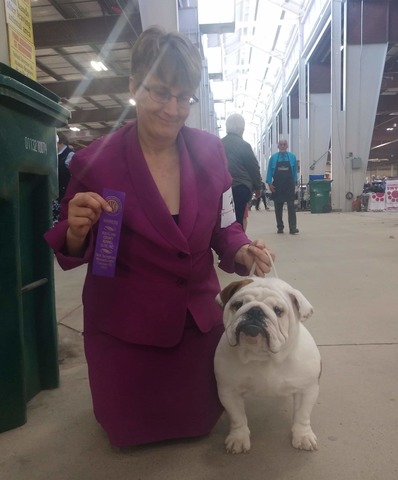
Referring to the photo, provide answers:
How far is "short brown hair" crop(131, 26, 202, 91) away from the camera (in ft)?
5.11

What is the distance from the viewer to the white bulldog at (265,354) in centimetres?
130

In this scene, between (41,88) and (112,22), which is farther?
(112,22)

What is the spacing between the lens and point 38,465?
1457 millimetres

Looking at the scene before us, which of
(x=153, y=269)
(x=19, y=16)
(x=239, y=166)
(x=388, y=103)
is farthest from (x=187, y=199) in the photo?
(x=388, y=103)

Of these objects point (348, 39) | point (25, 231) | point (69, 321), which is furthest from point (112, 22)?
point (25, 231)

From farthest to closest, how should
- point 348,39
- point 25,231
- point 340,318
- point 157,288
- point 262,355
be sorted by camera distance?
point 348,39, point 340,318, point 25,231, point 157,288, point 262,355

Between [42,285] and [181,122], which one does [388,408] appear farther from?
[42,285]

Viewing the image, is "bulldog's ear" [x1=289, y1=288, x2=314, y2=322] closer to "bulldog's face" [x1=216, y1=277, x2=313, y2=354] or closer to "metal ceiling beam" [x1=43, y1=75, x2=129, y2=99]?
"bulldog's face" [x1=216, y1=277, x2=313, y2=354]

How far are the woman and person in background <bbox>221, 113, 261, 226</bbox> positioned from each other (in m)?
3.10

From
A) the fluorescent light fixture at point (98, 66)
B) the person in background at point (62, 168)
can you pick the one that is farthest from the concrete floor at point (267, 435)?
the fluorescent light fixture at point (98, 66)

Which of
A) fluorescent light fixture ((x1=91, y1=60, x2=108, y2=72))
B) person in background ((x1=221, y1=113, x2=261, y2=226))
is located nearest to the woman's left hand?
person in background ((x1=221, y1=113, x2=261, y2=226))

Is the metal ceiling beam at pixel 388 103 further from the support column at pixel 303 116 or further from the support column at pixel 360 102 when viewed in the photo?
the support column at pixel 360 102

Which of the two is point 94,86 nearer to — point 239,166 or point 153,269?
point 239,166

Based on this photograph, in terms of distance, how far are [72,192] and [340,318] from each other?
6.47 feet
